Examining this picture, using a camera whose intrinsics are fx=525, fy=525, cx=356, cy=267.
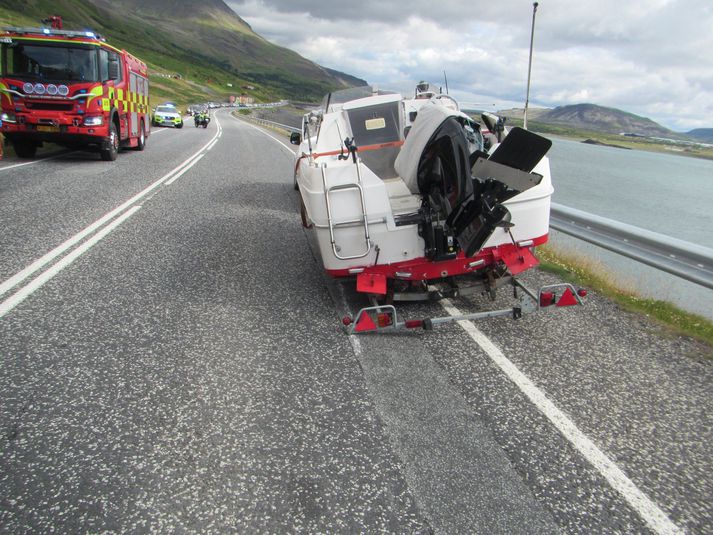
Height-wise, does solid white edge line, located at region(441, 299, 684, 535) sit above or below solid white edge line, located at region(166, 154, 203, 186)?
below

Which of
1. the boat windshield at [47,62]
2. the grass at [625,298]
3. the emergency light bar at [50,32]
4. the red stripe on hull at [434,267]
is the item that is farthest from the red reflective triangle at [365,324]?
the emergency light bar at [50,32]

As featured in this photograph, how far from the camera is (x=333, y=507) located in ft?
8.07

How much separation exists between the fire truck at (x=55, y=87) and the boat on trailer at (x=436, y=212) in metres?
10.6

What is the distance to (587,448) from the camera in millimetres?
2951

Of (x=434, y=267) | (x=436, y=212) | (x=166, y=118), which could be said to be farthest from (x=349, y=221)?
(x=166, y=118)

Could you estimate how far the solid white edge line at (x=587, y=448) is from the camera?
2.46 meters

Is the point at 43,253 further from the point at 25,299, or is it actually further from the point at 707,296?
the point at 707,296

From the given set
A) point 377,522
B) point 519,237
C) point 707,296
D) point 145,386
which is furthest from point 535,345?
point 707,296

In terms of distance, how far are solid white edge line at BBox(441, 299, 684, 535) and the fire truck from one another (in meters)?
12.6

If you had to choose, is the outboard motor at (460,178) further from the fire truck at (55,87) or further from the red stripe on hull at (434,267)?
the fire truck at (55,87)

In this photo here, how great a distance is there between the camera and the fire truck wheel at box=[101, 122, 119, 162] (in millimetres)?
14180

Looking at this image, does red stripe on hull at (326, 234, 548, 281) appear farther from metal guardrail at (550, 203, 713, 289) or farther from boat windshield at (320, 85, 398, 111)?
boat windshield at (320, 85, 398, 111)

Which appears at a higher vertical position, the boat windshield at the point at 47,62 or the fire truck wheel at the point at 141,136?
the boat windshield at the point at 47,62

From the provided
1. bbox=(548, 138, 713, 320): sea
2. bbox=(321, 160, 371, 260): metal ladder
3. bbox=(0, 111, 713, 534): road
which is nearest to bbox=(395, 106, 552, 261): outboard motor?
bbox=(321, 160, 371, 260): metal ladder
